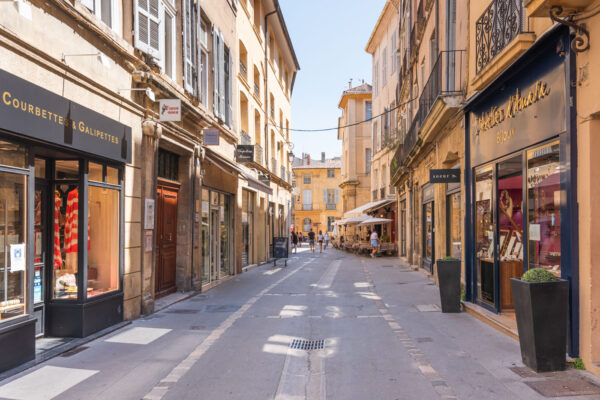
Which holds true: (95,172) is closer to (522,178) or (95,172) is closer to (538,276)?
(538,276)

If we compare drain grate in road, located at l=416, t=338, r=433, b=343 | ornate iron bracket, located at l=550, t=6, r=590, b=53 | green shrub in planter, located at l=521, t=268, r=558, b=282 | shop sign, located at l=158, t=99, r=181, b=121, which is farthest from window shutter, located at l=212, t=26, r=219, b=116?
green shrub in planter, located at l=521, t=268, r=558, b=282

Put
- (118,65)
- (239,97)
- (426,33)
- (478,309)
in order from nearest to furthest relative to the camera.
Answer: (118,65)
(478,309)
(426,33)
(239,97)

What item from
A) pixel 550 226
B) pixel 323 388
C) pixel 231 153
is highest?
pixel 231 153

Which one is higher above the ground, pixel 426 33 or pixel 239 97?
pixel 426 33

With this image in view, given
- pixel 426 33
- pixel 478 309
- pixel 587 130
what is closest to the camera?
pixel 587 130

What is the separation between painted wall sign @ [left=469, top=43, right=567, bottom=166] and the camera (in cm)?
541

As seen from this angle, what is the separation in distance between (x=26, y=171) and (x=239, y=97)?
11159mm

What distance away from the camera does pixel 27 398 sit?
421 cm

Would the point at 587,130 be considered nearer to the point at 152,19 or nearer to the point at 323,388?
the point at 323,388

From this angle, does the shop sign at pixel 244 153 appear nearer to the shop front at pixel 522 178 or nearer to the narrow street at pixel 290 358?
the narrow street at pixel 290 358

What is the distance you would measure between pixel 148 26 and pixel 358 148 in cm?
3232

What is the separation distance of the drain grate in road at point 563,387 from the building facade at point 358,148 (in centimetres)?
3499

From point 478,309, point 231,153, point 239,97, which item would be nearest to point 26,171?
point 478,309

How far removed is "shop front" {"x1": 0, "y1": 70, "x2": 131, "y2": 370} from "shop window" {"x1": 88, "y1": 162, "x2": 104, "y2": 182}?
0.05ft
